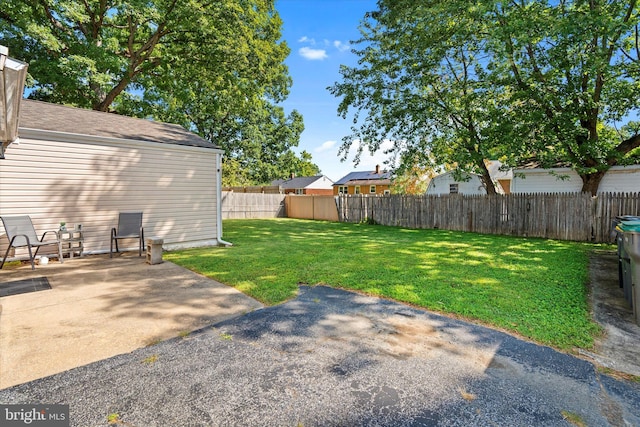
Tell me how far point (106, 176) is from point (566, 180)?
51.8ft

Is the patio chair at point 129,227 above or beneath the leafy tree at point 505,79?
Answer: beneath

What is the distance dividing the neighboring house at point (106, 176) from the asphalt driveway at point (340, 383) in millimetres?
5582

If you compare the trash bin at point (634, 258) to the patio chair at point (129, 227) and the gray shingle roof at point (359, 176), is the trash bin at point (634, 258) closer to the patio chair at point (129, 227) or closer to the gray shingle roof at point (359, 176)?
the patio chair at point (129, 227)

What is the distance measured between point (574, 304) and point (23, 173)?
944 centimetres

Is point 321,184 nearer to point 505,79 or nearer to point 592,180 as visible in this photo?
point 505,79

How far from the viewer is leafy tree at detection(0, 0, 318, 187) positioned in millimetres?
9953

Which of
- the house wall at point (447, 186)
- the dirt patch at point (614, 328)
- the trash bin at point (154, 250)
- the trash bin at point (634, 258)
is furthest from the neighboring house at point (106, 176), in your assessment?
the house wall at point (447, 186)

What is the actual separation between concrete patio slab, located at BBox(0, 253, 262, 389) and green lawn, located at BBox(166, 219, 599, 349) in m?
0.56

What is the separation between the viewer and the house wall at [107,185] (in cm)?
602

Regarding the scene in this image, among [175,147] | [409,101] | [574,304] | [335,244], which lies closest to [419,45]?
[409,101]

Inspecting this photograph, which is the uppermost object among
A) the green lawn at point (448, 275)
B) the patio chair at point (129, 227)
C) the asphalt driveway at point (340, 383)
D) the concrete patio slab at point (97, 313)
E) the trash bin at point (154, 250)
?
the patio chair at point (129, 227)

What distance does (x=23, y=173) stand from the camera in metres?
5.95

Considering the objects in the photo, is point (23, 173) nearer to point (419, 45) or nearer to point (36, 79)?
point (36, 79)

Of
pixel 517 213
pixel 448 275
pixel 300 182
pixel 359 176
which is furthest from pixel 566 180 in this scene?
pixel 300 182
